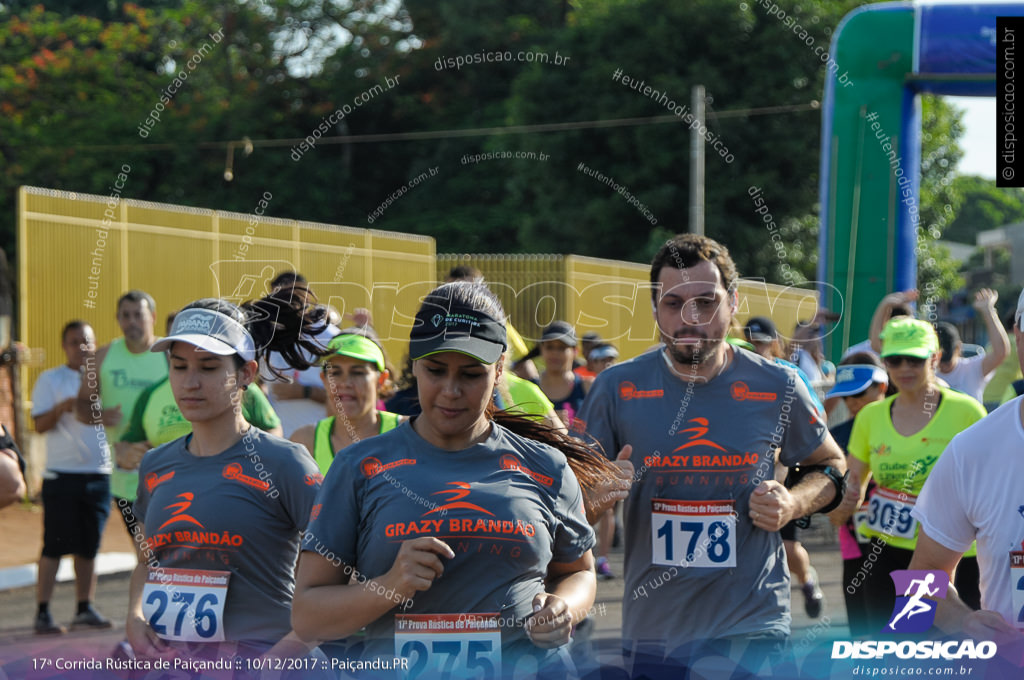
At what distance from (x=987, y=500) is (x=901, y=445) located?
292cm

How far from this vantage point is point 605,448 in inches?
167

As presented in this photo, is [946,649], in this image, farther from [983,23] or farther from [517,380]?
[983,23]

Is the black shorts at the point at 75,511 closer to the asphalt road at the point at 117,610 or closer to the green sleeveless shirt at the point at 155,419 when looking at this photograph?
the asphalt road at the point at 117,610

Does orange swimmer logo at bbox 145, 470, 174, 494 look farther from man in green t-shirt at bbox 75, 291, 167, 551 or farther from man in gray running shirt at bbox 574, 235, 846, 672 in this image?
man in green t-shirt at bbox 75, 291, 167, 551

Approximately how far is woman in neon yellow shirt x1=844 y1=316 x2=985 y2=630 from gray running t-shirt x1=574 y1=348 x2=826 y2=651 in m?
1.61

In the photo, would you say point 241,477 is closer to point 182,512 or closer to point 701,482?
point 182,512

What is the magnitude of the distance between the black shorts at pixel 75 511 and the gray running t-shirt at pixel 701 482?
4.72 m

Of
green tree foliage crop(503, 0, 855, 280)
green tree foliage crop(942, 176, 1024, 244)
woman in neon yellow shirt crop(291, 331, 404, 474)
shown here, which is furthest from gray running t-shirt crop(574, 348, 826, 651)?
green tree foliage crop(942, 176, 1024, 244)

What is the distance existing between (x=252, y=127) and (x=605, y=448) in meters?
23.9

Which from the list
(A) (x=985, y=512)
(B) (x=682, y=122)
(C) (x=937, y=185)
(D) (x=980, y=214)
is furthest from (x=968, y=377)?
(D) (x=980, y=214)

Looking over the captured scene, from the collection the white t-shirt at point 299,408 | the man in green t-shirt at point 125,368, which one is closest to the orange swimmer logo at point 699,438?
the white t-shirt at point 299,408

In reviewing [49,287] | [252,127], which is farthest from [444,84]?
[49,287]

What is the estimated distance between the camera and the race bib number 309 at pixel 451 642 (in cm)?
280

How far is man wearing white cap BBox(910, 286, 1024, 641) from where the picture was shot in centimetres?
291
